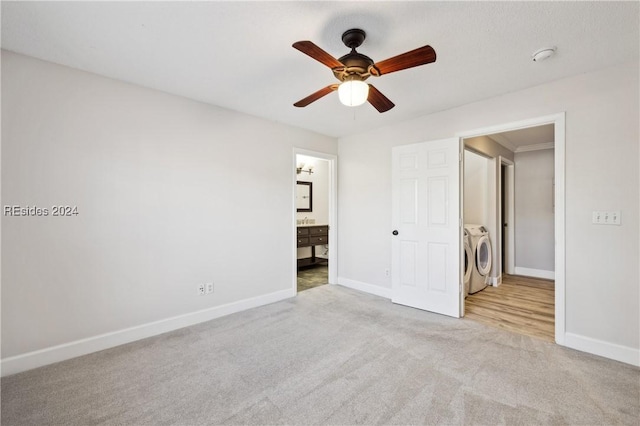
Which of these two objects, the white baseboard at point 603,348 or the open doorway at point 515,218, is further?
the open doorway at point 515,218

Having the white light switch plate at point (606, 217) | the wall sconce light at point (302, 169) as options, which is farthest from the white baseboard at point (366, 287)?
the wall sconce light at point (302, 169)

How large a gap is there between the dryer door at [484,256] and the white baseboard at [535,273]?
1474 mm

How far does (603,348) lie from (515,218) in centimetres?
356

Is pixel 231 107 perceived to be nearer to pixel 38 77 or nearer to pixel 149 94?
pixel 149 94

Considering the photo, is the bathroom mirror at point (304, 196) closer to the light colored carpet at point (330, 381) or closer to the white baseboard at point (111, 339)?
the white baseboard at point (111, 339)

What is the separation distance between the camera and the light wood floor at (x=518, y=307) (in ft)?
9.68

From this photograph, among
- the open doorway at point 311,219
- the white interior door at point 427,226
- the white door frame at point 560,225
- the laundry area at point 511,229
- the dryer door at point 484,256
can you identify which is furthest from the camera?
the open doorway at point 311,219

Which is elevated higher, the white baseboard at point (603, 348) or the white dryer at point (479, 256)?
the white dryer at point (479, 256)

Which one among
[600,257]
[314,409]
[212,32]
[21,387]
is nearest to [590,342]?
[600,257]

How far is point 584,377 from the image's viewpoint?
2.06m

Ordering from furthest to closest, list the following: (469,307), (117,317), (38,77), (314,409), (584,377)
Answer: (469,307)
(117,317)
(38,77)
(584,377)
(314,409)

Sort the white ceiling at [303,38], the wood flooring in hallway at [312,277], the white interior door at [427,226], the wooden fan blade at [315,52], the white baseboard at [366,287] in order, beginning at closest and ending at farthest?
the wooden fan blade at [315,52]
the white ceiling at [303,38]
the white interior door at [427,226]
the white baseboard at [366,287]
the wood flooring in hallway at [312,277]

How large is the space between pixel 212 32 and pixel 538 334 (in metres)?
3.87

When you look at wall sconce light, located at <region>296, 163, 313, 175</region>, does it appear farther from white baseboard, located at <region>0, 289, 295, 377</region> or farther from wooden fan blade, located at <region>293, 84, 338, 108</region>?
wooden fan blade, located at <region>293, 84, 338, 108</region>
